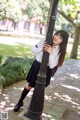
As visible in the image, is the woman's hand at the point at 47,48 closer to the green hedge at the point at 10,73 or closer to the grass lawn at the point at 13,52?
the green hedge at the point at 10,73

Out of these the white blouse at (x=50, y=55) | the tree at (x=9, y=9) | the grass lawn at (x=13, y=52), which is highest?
the tree at (x=9, y=9)

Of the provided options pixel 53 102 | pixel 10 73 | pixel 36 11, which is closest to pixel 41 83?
pixel 53 102

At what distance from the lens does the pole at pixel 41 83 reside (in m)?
4.89

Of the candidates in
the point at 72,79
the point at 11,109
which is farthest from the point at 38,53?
the point at 72,79

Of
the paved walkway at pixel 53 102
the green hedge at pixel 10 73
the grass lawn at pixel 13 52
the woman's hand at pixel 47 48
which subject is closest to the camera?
the woman's hand at pixel 47 48

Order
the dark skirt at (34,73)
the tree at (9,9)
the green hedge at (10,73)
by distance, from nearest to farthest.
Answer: the dark skirt at (34,73) → the green hedge at (10,73) → the tree at (9,9)

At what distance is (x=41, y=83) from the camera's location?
5.03 m

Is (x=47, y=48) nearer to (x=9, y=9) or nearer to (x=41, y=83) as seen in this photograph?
(x=41, y=83)

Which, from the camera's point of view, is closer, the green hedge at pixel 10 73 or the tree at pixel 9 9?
the green hedge at pixel 10 73

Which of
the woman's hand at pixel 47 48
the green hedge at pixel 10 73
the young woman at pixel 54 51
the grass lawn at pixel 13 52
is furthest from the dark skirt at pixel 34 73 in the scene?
the grass lawn at pixel 13 52

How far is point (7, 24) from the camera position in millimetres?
42906

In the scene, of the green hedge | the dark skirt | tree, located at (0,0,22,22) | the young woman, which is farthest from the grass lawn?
the young woman

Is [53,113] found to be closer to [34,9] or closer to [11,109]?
[11,109]

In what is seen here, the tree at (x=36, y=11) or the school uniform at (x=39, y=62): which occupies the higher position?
the tree at (x=36, y=11)
